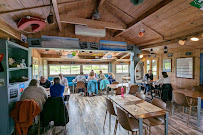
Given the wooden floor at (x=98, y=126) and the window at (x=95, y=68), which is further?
the window at (x=95, y=68)

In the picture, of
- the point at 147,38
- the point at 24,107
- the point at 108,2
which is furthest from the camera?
the point at 147,38

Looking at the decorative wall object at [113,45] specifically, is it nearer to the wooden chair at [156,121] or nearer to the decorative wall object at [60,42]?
the decorative wall object at [60,42]

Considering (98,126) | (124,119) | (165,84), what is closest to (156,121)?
(124,119)

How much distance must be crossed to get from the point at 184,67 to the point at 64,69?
703 centimetres

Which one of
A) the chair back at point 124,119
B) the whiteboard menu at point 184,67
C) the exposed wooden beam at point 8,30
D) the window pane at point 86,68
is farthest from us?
the window pane at point 86,68

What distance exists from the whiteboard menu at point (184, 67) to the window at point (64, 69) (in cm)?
620

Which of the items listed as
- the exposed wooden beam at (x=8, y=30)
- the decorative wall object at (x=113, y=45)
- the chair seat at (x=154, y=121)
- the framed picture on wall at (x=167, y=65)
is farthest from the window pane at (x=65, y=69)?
the chair seat at (x=154, y=121)

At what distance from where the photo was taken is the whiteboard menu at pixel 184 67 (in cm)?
441

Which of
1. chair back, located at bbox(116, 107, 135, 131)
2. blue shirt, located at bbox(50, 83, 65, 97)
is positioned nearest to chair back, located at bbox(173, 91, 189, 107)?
chair back, located at bbox(116, 107, 135, 131)

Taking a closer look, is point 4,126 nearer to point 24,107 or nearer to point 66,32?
point 24,107

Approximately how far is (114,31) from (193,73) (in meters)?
3.57

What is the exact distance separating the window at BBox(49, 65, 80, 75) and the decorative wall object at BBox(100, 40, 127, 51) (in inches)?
175

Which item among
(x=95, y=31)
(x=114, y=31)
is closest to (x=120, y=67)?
(x=114, y=31)

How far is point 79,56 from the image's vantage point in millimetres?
7023
